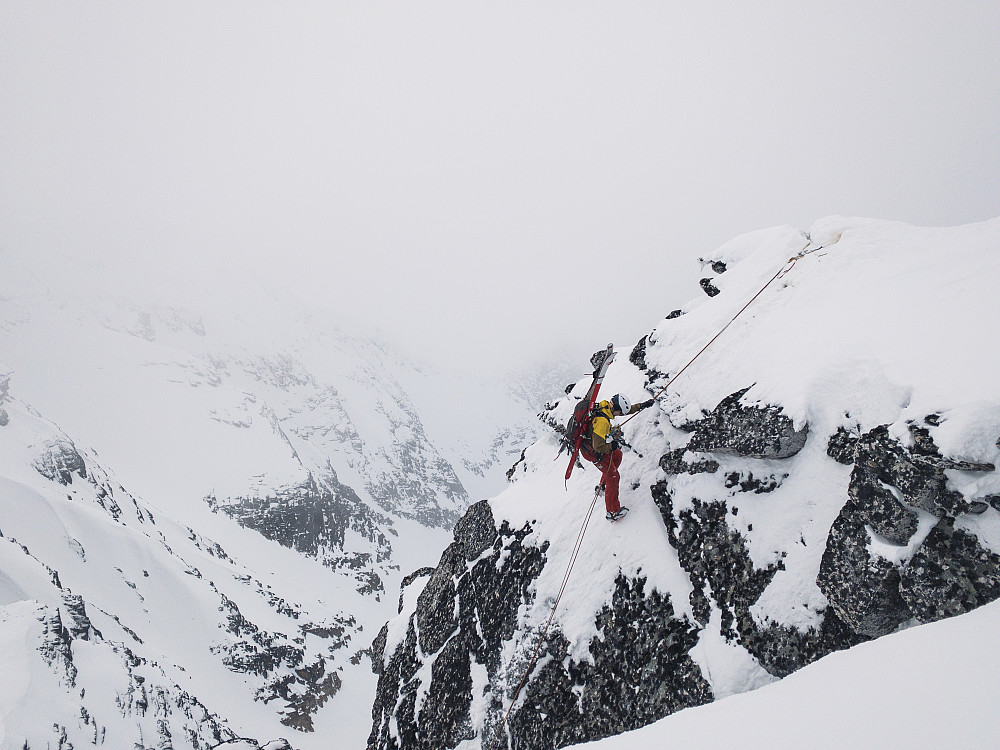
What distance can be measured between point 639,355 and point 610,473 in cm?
588

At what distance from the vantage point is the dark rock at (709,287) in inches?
551

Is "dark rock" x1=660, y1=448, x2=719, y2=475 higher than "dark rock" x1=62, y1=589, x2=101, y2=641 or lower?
lower

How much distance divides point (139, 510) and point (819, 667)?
11285 centimetres

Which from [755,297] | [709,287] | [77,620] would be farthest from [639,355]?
[77,620]

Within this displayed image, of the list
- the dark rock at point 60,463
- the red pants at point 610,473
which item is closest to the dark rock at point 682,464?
the red pants at point 610,473

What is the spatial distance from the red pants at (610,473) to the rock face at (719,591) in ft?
3.69

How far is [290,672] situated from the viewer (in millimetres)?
76000

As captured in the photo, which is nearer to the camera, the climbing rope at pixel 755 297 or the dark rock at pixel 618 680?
the dark rock at pixel 618 680

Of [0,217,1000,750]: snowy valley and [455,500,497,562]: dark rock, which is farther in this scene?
[455,500,497,562]: dark rock

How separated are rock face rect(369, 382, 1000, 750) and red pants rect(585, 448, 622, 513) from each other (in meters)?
1.13

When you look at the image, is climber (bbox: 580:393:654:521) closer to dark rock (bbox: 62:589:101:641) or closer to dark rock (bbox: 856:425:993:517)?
dark rock (bbox: 856:425:993:517)

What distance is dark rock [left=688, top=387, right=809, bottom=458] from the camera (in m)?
8.44

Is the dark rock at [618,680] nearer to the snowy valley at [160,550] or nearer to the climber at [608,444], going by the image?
the climber at [608,444]

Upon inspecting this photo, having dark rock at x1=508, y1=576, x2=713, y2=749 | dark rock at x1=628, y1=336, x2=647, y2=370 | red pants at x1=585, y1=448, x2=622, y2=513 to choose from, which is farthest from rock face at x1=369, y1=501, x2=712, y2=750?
dark rock at x1=628, y1=336, x2=647, y2=370
